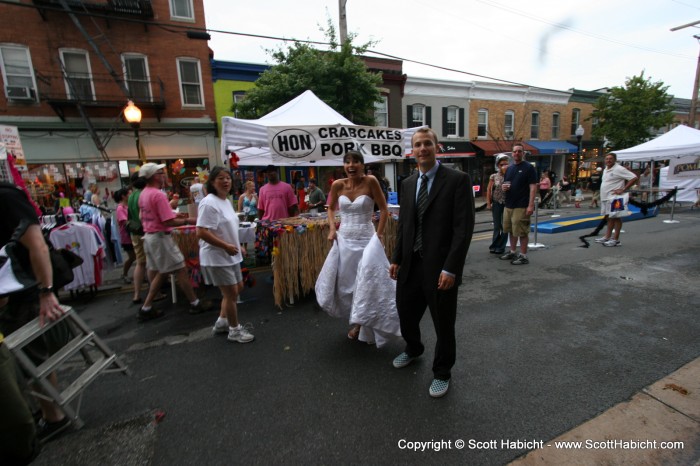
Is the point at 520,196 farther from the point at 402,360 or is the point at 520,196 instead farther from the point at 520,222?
the point at 402,360

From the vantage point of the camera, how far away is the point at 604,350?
301cm

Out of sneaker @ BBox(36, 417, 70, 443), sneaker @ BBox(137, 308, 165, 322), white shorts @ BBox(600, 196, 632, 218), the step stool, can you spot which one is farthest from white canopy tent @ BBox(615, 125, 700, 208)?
sneaker @ BBox(36, 417, 70, 443)

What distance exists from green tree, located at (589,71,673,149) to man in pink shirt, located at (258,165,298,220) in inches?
1016

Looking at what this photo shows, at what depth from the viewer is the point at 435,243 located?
241 cm

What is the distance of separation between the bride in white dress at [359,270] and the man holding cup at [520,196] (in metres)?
3.46

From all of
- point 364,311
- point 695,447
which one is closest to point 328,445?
point 364,311

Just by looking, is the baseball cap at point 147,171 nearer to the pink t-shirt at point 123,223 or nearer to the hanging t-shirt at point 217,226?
the hanging t-shirt at point 217,226

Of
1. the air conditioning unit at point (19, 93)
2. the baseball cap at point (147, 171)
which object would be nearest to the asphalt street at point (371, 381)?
the baseball cap at point (147, 171)

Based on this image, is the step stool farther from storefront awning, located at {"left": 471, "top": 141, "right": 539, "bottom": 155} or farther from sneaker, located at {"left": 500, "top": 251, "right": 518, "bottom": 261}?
storefront awning, located at {"left": 471, "top": 141, "right": 539, "bottom": 155}

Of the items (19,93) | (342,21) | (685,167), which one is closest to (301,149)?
(342,21)

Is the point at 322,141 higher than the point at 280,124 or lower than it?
lower

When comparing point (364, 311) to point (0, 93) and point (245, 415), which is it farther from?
point (0, 93)

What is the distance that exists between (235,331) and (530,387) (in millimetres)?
2799

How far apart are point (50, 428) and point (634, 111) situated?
29.9 m
